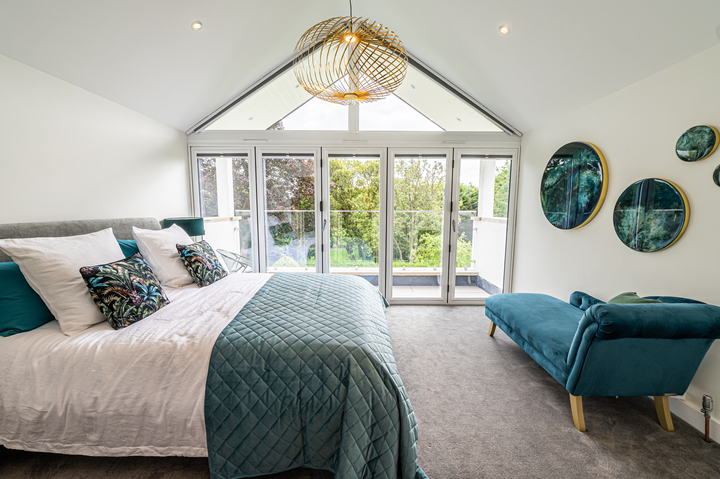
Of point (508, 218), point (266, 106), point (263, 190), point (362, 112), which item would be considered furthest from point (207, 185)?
point (508, 218)

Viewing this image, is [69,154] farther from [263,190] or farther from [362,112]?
[362,112]

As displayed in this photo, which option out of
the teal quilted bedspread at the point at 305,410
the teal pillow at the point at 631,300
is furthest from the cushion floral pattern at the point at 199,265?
the teal pillow at the point at 631,300

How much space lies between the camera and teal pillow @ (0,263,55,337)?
1464 millimetres

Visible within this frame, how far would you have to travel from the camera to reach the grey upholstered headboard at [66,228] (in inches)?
70.4

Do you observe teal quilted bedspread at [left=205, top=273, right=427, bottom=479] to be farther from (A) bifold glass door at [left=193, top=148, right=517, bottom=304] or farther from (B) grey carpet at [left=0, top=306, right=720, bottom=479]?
(A) bifold glass door at [left=193, top=148, right=517, bottom=304]

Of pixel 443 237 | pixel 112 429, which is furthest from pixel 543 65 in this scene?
pixel 112 429

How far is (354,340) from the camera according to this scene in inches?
55.7

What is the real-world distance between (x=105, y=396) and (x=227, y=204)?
9.33 ft

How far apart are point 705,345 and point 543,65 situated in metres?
2.22

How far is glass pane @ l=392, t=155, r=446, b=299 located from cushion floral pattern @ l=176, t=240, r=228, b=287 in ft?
7.35

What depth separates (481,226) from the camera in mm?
3889

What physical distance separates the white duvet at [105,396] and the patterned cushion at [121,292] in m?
0.18

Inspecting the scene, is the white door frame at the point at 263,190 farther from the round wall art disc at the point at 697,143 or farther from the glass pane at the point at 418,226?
the round wall art disc at the point at 697,143

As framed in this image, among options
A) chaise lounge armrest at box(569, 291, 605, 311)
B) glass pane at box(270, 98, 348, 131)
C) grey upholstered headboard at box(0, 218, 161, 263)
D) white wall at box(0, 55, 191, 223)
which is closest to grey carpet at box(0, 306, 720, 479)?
chaise lounge armrest at box(569, 291, 605, 311)
